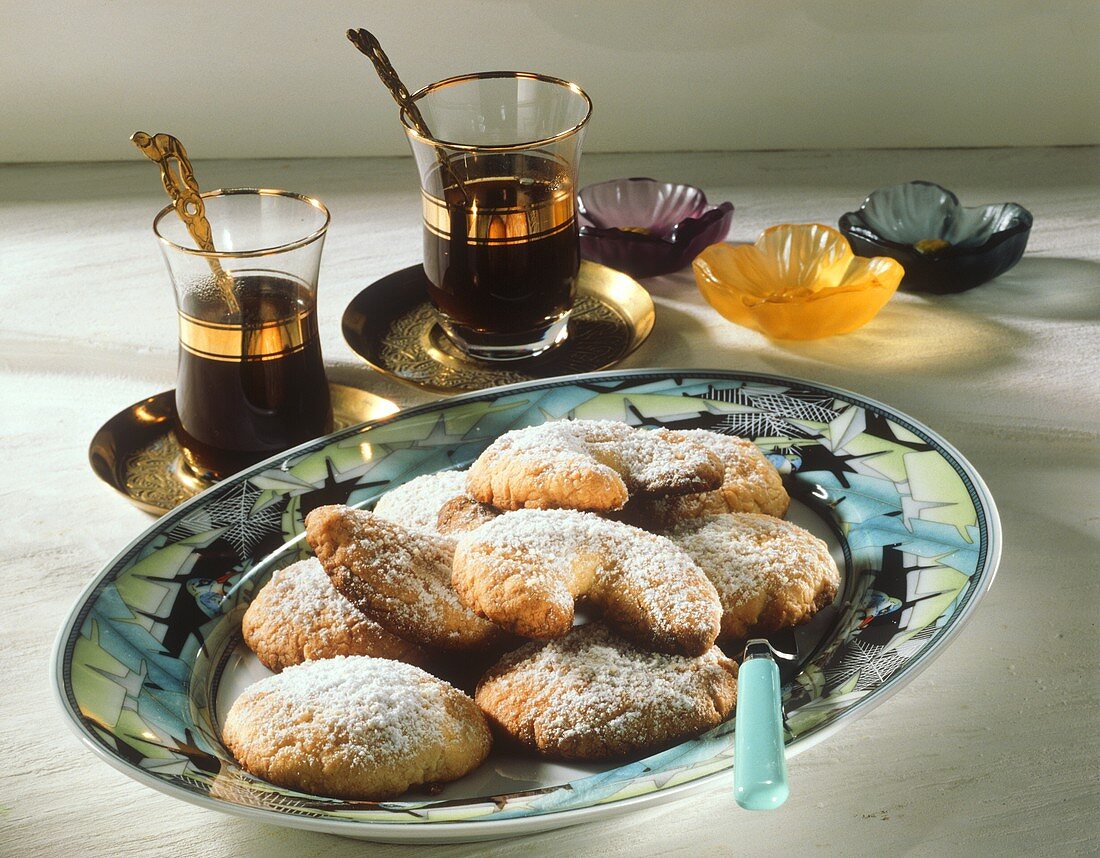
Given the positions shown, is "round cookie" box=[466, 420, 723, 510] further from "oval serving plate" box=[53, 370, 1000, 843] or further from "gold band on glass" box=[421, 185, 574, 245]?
"gold band on glass" box=[421, 185, 574, 245]

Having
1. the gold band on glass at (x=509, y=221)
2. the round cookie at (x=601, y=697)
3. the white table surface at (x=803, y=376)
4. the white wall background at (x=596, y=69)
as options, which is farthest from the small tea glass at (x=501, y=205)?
the white wall background at (x=596, y=69)

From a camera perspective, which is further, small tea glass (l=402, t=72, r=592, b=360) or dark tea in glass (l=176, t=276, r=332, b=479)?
small tea glass (l=402, t=72, r=592, b=360)

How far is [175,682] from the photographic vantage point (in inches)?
27.5

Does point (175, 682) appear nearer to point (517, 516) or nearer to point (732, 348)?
point (517, 516)

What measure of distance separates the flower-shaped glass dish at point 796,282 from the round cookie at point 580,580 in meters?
0.47

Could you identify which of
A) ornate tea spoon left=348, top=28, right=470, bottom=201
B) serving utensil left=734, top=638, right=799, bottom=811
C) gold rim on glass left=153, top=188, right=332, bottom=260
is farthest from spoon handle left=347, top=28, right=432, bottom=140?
serving utensil left=734, top=638, right=799, bottom=811

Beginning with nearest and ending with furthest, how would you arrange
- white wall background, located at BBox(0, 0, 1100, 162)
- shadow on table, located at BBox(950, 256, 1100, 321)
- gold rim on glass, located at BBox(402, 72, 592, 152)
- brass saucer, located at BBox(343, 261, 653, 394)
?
gold rim on glass, located at BBox(402, 72, 592, 152) → brass saucer, located at BBox(343, 261, 653, 394) → shadow on table, located at BBox(950, 256, 1100, 321) → white wall background, located at BBox(0, 0, 1100, 162)

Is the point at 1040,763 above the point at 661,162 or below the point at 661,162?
below

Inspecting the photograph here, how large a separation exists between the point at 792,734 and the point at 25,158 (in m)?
1.47

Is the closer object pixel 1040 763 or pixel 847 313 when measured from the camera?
pixel 1040 763

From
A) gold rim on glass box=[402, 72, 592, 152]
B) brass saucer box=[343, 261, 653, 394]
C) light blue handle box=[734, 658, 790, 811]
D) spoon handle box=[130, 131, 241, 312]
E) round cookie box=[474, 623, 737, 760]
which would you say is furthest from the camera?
brass saucer box=[343, 261, 653, 394]

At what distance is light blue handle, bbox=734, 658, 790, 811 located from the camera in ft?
1.75

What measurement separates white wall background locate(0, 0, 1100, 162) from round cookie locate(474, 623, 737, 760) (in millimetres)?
1141

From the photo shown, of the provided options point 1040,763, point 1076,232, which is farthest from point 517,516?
point 1076,232
